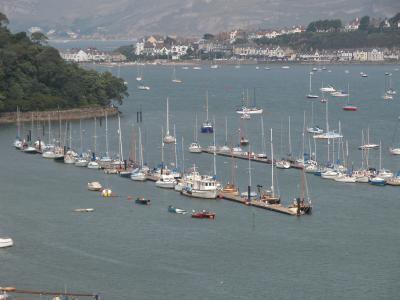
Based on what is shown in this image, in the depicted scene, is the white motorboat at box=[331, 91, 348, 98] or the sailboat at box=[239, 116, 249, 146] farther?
the white motorboat at box=[331, 91, 348, 98]

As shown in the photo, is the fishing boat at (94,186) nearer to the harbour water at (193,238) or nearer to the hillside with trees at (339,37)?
the harbour water at (193,238)

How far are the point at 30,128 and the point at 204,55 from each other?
304ft

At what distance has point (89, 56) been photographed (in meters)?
130

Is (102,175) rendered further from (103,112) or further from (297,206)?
(103,112)

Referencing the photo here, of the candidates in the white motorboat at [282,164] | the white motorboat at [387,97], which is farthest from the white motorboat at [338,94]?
the white motorboat at [282,164]

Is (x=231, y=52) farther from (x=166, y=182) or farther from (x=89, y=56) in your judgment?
(x=166, y=182)

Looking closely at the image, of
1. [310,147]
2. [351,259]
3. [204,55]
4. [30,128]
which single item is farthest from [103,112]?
[204,55]

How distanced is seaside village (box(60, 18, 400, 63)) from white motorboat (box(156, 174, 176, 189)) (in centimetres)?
9014

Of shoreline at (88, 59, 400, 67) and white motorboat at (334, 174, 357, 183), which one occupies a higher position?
shoreline at (88, 59, 400, 67)

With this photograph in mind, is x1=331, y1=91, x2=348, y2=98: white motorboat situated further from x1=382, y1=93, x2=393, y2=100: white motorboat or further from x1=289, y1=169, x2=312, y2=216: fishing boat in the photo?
x1=289, y1=169, x2=312, y2=216: fishing boat

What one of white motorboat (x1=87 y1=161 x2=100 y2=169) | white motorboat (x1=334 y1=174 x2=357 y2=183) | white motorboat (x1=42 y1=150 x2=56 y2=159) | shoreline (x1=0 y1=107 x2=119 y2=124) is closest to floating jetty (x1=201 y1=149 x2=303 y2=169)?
white motorboat (x1=334 y1=174 x2=357 y2=183)

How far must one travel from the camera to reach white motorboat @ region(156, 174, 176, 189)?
114 feet

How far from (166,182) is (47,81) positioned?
79.1 ft

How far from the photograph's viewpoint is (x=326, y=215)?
30.9 meters
